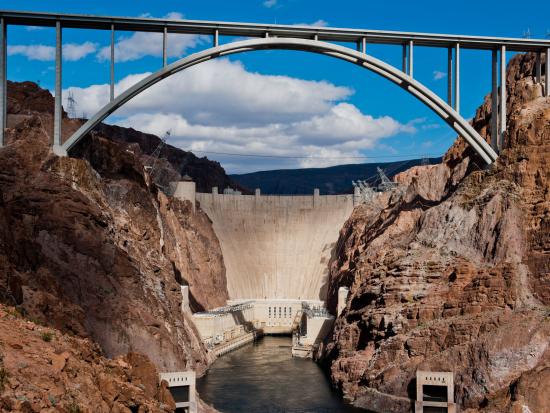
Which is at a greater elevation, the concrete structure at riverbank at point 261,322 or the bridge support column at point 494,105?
the bridge support column at point 494,105

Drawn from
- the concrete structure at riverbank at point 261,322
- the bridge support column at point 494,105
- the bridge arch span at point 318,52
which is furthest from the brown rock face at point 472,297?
the concrete structure at riverbank at point 261,322

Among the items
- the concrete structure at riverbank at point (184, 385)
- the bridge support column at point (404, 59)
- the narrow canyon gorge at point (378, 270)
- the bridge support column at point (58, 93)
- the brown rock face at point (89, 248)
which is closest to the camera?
the brown rock face at point (89, 248)

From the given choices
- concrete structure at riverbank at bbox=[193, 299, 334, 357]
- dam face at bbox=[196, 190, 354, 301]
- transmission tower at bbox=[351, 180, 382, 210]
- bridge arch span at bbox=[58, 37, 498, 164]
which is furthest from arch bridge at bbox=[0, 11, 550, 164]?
dam face at bbox=[196, 190, 354, 301]

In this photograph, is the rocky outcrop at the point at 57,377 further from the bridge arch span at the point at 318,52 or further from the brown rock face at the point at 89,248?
the bridge arch span at the point at 318,52

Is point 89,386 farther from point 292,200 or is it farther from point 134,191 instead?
point 292,200

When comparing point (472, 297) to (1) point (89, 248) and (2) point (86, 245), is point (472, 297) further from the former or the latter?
(2) point (86, 245)

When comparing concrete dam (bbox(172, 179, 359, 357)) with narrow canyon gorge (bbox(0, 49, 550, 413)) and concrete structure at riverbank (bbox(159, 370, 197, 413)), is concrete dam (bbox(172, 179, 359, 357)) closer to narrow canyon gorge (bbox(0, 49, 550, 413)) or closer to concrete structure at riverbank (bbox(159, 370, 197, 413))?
narrow canyon gorge (bbox(0, 49, 550, 413))
